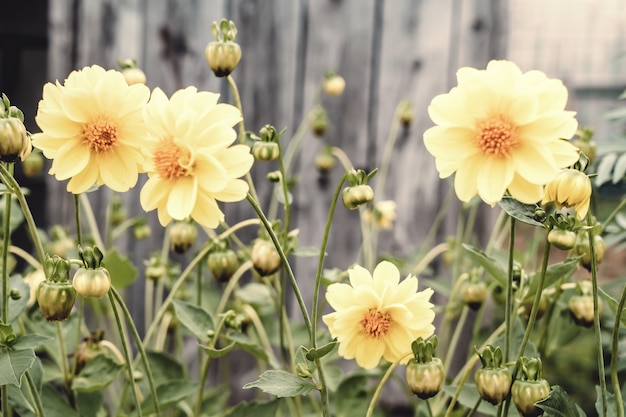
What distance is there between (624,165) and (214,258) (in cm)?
59

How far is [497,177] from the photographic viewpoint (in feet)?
2.08

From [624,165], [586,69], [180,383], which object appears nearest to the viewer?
[180,383]

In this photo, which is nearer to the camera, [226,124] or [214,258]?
[226,124]

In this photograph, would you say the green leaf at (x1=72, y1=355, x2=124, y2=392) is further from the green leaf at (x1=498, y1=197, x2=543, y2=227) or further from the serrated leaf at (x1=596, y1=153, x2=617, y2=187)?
the serrated leaf at (x1=596, y1=153, x2=617, y2=187)

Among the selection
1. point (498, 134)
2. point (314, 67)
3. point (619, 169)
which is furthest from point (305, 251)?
point (314, 67)

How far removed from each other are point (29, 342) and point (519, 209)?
1.63 ft

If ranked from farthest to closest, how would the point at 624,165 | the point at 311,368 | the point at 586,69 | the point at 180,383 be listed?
1. the point at 586,69
2. the point at 624,165
3. the point at 180,383
4. the point at 311,368

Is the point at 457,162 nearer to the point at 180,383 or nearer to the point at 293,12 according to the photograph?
the point at 180,383

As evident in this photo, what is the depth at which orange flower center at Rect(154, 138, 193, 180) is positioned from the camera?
2.05 ft

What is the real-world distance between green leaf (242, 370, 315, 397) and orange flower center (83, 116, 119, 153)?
249 millimetres

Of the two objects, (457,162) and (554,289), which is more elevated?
(457,162)

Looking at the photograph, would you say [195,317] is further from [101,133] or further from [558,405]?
[558,405]

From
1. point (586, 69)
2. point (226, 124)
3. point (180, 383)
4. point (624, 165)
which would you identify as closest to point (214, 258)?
point (180, 383)

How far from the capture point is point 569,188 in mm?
636
